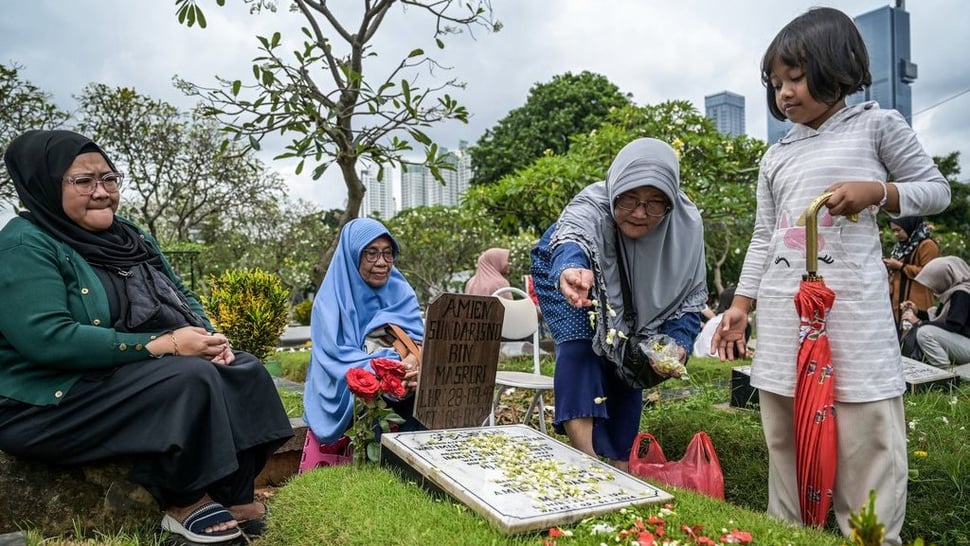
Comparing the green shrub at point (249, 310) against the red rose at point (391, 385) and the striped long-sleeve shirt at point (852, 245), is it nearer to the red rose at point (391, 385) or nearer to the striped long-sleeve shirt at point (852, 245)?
the red rose at point (391, 385)

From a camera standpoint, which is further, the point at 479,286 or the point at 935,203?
the point at 479,286

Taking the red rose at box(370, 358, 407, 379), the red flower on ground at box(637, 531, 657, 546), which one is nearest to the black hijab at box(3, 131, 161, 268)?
the red rose at box(370, 358, 407, 379)

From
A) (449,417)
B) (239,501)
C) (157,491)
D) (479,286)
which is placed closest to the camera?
(157,491)

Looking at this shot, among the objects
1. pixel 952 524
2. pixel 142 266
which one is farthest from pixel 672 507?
pixel 142 266

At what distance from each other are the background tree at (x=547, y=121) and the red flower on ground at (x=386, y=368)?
21927mm

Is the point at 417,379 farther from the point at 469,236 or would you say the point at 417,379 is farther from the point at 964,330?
the point at 469,236

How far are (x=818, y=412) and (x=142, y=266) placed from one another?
8.42ft

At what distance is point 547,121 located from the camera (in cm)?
2552

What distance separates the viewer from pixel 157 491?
8.15ft

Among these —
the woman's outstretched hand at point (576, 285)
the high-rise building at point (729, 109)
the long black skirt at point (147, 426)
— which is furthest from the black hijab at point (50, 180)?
the high-rise building at point (729, 109)

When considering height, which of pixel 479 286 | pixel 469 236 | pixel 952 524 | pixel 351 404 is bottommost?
pixel 952 524

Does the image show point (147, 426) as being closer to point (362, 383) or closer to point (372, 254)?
point (362, 383)

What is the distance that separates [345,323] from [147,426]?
1.18 m

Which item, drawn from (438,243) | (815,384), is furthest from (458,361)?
(438,243)
